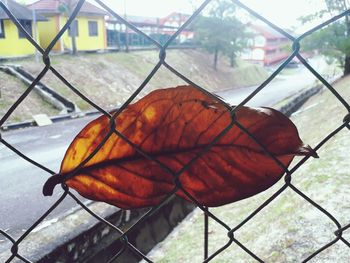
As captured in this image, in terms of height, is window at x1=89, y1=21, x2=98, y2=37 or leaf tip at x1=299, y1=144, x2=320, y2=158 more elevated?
leaf tip at x1=299, y1=144, x2=320, y2=158

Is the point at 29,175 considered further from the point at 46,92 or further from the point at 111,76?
the point at 111,76

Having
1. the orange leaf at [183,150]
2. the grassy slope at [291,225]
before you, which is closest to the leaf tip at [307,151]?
the orange leaf at [183,150]

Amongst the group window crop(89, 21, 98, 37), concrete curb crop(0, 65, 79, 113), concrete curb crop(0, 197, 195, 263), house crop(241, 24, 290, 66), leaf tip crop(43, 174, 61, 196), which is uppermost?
leaf tip crop(43, 174, 61, 196)

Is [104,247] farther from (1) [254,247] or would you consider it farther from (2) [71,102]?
(2) [71,102]

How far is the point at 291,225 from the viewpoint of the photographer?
255 cm

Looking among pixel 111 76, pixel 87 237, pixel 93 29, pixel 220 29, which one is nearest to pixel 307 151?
pixel 87 237

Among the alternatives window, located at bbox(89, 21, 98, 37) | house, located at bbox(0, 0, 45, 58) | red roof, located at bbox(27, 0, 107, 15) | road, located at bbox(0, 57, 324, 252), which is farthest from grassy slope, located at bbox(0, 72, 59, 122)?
window, located at bbox(89, 21, 98, 37)

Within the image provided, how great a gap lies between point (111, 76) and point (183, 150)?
14573mm

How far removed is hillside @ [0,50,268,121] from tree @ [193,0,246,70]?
134cm

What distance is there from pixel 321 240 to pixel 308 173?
119 cm

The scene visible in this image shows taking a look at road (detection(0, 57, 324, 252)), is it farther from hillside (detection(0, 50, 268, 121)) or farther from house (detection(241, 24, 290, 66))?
house (detection(241, 24, 290, 66))

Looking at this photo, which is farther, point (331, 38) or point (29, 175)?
point (331, 38)

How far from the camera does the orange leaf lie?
66 centimetres

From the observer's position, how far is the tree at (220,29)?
21.3 metres
